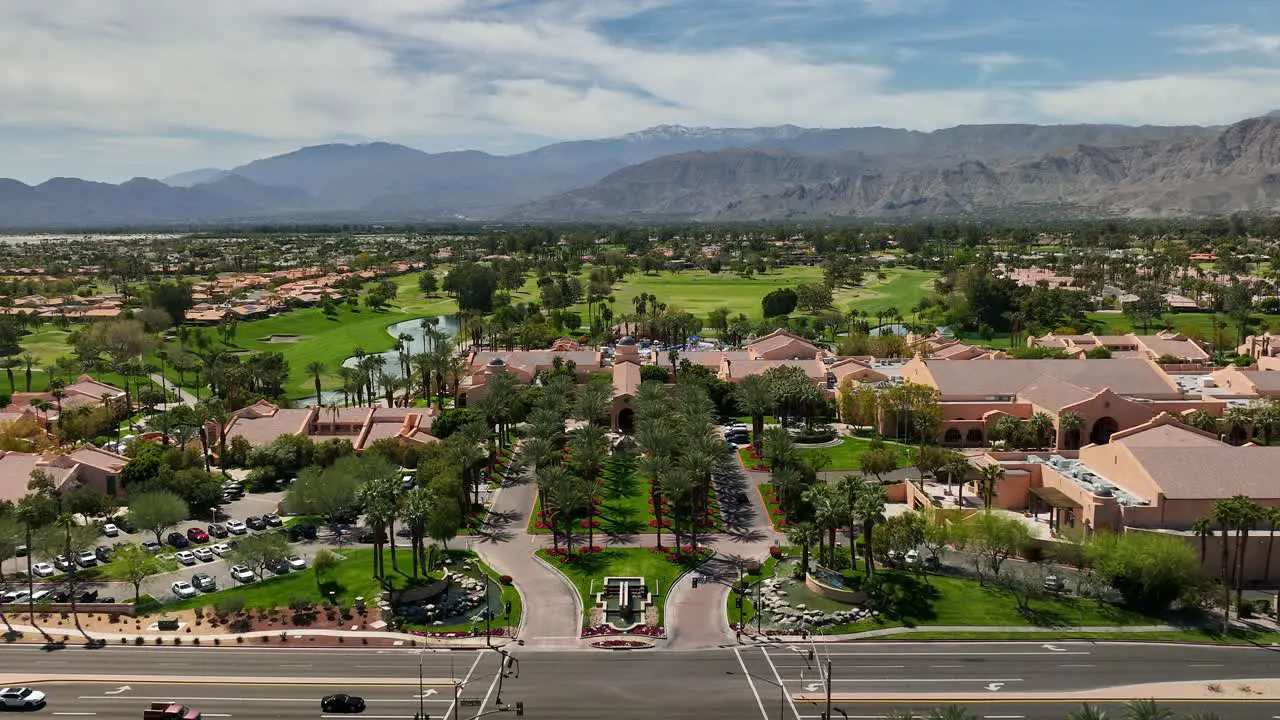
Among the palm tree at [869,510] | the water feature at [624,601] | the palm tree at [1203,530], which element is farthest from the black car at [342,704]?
the palm tree at [1203,530]

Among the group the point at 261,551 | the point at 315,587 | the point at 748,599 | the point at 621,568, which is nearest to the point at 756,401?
the point at 621,568

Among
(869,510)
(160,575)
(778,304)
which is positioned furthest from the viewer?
(778,304)

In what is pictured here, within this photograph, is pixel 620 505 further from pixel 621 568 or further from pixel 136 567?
pixel 136 567

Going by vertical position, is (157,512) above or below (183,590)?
above

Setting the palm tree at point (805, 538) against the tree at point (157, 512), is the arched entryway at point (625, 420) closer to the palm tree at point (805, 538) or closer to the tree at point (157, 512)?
the palm tree at point (805, 538)

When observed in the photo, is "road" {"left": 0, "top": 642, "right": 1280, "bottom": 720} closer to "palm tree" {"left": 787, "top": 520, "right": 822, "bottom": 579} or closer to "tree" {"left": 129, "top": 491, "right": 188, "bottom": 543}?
"palm tree" {"left": 787, "top": 520, "right": 822, "bottom": 579}

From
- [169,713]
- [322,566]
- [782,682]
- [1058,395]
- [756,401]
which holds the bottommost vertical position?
[782,682]
